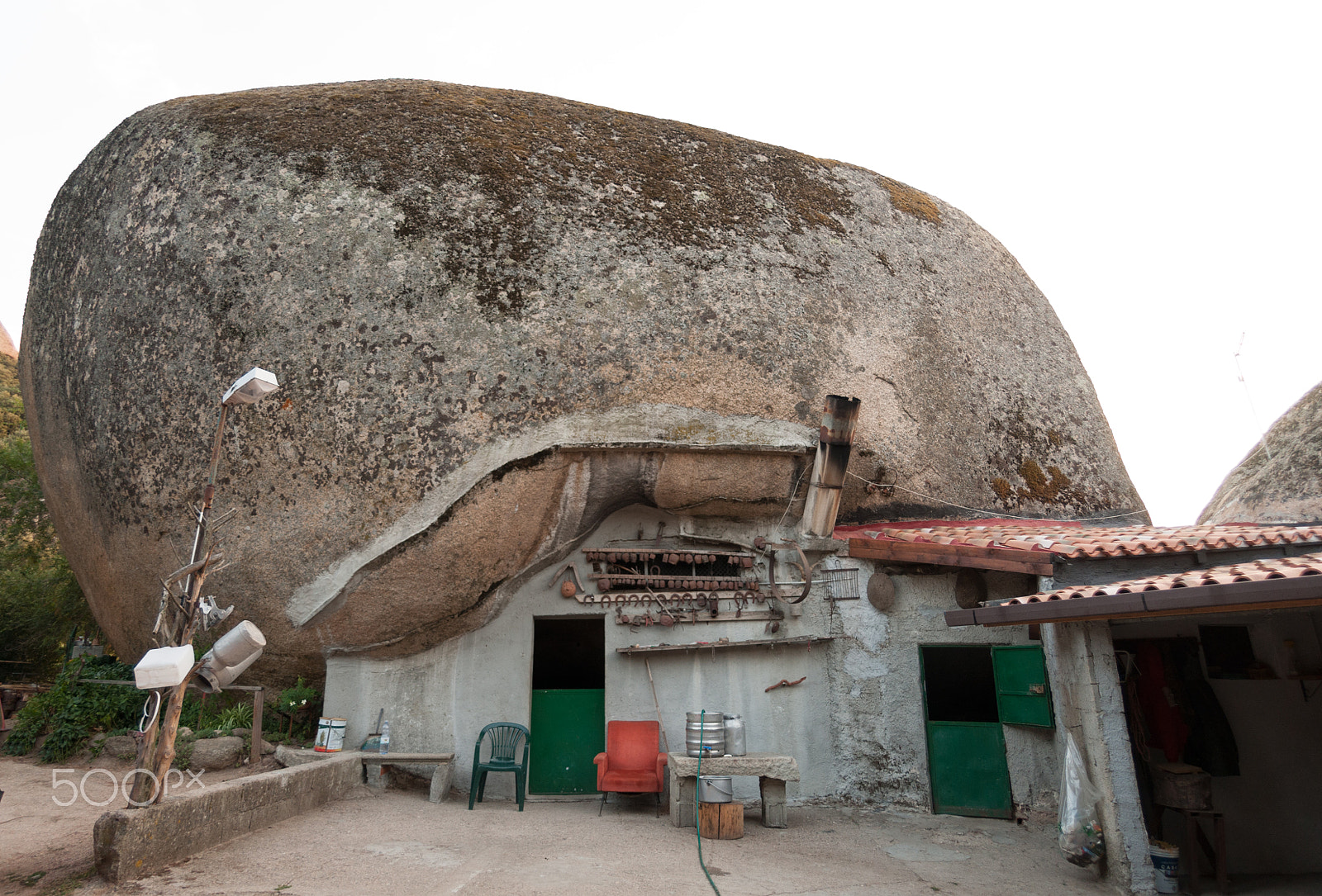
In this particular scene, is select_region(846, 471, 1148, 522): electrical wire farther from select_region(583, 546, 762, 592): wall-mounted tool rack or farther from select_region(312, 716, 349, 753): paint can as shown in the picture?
select_region(312, 716, 349, 753): paint can

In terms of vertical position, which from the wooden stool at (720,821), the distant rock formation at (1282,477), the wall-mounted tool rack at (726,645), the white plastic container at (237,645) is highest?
the distant rock formation at (1282,477)

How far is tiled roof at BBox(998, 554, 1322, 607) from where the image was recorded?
16.2ft

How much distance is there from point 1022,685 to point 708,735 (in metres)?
3.23

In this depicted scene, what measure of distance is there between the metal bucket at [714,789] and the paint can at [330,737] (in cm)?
378

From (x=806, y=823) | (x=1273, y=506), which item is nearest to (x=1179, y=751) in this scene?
(x=806, y=823)

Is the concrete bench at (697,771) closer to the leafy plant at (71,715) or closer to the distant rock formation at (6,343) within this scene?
the leafy plant at (71,715)

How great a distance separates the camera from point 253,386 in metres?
5.52

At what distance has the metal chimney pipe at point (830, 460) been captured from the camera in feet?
29.3

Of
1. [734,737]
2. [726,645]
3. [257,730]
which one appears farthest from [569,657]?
[734,737]

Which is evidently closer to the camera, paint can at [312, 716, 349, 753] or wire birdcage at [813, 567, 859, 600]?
paint can at [312, 716, 349, 753]

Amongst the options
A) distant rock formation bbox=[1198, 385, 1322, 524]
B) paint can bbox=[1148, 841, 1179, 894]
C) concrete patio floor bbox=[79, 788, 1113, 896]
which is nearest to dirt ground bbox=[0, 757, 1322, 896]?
concrete patio floor bbox=[79, 788, 1113, 896]

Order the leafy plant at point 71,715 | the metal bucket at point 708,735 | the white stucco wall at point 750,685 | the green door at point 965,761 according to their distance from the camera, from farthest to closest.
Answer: the leafy plant at point 71,715 → the white stucco wall at point 750,685 → the green door at point 965,761 → the metal bucket at point 708,735

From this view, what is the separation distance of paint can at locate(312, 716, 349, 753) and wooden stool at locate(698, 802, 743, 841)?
383 cm

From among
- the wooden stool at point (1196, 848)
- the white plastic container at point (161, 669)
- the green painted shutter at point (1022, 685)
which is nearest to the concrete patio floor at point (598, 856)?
the wooden stool at point (1196, 848)
